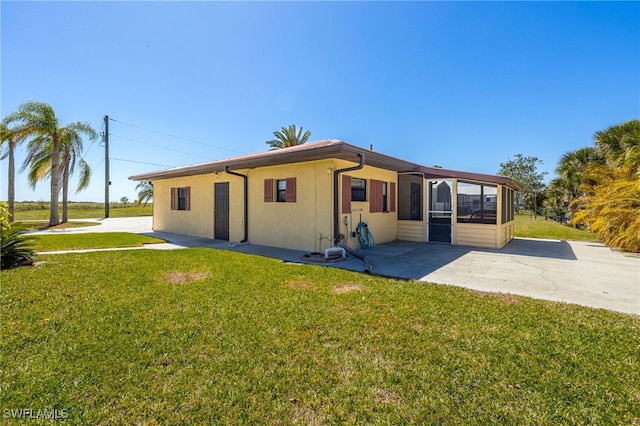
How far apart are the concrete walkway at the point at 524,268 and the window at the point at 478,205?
4.95 ft

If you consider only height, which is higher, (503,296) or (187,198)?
(187,198)

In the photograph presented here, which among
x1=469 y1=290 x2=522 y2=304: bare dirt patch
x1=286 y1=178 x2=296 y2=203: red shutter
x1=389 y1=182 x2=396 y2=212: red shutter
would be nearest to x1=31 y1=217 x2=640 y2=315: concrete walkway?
x1=469 y1=290 x2=522 y2=304: bare dirt patch

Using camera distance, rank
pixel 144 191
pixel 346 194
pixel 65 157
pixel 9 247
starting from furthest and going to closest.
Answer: pixel 144 191 → pixel 65 157 → pixel 346 194 → pixel 9 247

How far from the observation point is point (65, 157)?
58.6ft

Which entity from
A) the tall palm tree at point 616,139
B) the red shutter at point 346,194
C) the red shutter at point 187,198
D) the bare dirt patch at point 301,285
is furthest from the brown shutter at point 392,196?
the red shutter at point 187,198

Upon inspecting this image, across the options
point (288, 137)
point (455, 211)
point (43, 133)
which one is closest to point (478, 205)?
point (455, 211)

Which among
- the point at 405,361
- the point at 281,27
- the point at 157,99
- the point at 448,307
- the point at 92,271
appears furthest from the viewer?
the point at 157,99

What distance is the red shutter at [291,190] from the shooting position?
28.9ft

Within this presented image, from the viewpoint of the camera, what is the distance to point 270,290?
463 centimetres

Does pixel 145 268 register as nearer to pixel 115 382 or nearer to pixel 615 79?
pixel 115 382

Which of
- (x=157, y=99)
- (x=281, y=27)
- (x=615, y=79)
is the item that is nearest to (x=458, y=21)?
(x=281, y=27)

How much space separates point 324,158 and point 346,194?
1437 millimetres

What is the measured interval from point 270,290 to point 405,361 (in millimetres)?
2604

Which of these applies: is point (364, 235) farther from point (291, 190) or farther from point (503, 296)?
point (503, 296)
